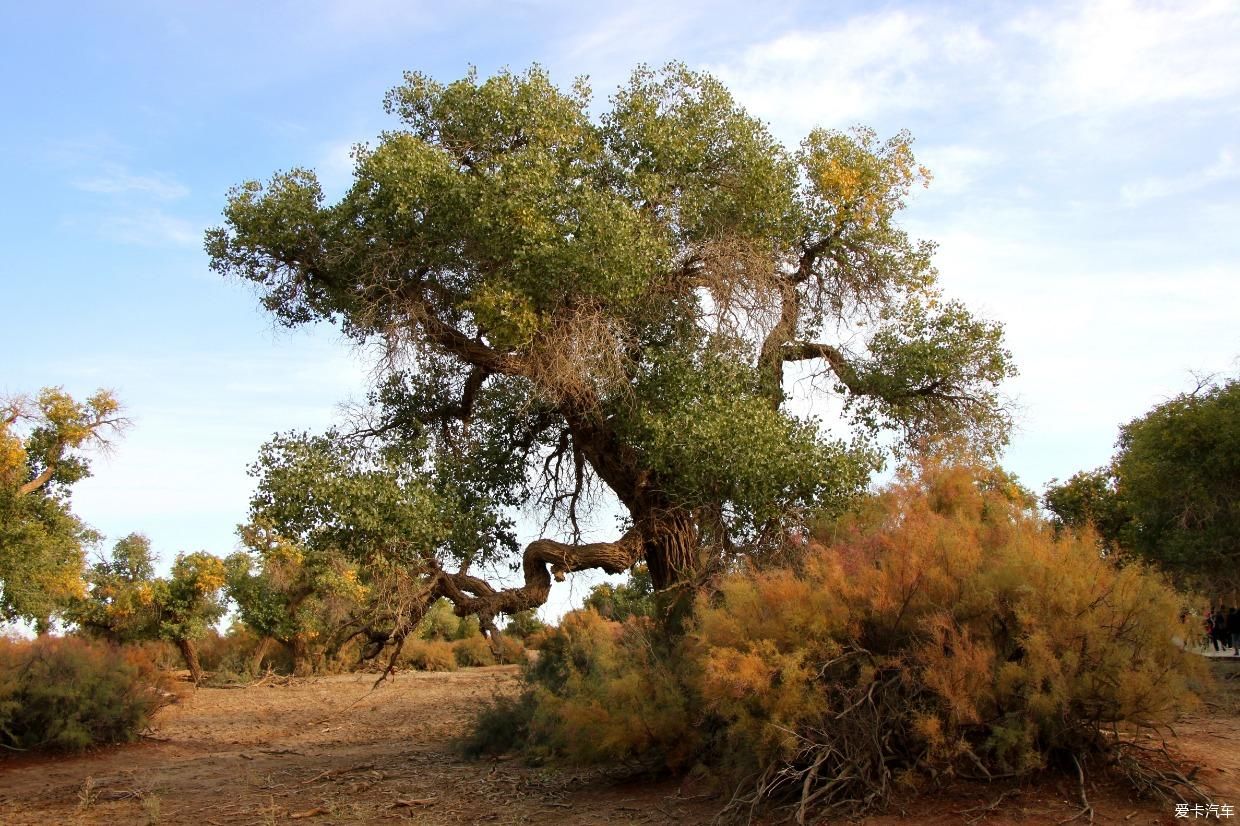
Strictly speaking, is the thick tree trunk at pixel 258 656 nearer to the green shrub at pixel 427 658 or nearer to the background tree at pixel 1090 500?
the green shrub at pixel 427 658

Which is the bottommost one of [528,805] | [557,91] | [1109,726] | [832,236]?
[528,805]

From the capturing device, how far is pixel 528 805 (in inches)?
403

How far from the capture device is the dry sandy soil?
743 cm

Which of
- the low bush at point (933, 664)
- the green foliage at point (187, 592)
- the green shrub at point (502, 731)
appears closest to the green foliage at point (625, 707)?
the low bush at point (933, 664)

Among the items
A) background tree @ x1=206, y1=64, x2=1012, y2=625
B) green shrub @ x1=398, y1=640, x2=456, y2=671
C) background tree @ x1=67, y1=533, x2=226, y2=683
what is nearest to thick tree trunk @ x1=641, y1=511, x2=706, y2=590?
background tree @ x1=206, y1=64, x2=1012, y2=625

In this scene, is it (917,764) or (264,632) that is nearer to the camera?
(917,764)

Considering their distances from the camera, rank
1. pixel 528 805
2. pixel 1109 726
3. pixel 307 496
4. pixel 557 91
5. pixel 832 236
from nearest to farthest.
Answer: pixel 1109 726 → pixel 528 805 → pixel 307 496 → pixel 557 91 → pixel 832 236

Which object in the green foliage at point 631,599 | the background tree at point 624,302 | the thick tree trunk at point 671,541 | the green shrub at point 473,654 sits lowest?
the green shrub at point 473,654

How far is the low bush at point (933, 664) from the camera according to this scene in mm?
7332

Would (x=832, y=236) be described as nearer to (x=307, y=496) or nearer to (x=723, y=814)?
(x=307, y=496)

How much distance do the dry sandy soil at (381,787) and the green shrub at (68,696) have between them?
364 millimetres

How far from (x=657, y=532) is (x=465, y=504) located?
2687mm

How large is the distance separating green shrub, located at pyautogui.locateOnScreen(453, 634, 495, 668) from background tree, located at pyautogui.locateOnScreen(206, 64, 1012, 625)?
25.5m

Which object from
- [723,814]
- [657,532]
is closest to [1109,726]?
[723,814]
